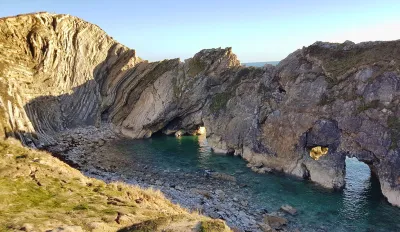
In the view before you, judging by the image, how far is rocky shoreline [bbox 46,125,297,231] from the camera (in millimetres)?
31891

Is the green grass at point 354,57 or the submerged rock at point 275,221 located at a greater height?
the green grass at point 354,57

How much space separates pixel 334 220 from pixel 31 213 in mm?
29067

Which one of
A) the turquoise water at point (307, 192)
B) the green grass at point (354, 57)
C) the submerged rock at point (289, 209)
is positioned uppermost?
the green grass at point (354, 57)

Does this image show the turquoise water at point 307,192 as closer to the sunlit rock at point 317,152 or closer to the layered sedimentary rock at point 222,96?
the layered sedimentary rock at point 222,96

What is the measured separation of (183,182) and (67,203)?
2715 cm

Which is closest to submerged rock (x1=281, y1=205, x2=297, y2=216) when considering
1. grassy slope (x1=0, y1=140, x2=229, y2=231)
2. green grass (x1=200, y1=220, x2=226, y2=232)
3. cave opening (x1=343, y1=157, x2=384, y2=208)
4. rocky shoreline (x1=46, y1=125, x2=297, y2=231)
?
rocky shoreline (x1=46, y1=125, x2=297, y2=231)

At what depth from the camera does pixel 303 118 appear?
47.1 meters

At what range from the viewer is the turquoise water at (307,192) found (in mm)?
32531

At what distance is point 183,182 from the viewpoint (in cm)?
4250

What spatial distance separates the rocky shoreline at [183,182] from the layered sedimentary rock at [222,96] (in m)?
7.27

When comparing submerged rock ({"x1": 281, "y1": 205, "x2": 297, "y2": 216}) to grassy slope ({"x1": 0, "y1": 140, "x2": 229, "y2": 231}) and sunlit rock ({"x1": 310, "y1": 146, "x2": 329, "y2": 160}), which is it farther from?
grassy slope ({"x1": 0, "y1": 140, "x2": 229, "y2": 231})

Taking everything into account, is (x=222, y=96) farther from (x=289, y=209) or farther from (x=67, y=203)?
(x=67, y=203)

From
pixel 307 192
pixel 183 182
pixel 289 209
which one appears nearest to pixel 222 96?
pixel 183 182

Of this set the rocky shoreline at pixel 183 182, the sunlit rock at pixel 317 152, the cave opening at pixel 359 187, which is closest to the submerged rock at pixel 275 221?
the rocky shoreline at pixel 183 182
